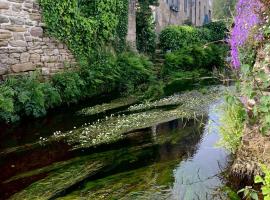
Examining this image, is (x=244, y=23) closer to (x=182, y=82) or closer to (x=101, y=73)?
(x=101, y=73)

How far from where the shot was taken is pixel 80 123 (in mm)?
8430

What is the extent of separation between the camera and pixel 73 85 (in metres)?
10.8

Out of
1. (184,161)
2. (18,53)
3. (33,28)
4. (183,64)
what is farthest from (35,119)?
(183,64)

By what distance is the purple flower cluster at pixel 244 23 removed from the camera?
14.3 ft

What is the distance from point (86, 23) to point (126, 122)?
16.4 ft

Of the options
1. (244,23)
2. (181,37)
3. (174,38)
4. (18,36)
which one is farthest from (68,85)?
(181,37)

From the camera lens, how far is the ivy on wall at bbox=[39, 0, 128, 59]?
11.1 metres

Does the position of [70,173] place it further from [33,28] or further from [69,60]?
[69,60]

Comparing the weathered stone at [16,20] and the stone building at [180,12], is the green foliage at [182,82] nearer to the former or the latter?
the weathered stone at [16,20]

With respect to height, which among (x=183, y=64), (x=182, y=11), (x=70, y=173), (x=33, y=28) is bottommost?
(x=70, y=173)

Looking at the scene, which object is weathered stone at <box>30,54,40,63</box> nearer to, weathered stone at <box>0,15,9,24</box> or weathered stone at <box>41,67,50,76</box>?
weathered stone at <box>41,67,50,76</box>

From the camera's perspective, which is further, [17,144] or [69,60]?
[69,60]

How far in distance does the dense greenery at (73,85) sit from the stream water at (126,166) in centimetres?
199

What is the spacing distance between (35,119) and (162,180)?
16.7 feet
